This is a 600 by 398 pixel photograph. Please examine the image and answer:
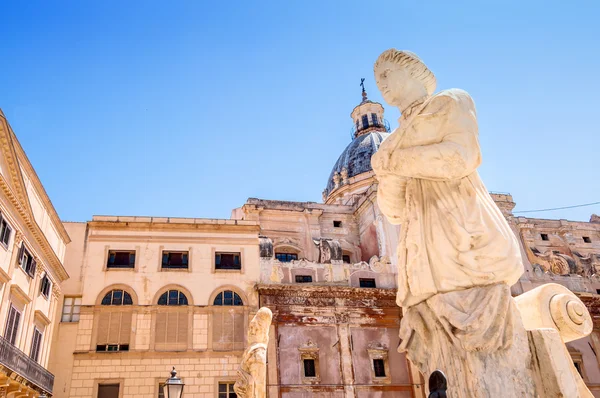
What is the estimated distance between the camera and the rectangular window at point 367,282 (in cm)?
2719

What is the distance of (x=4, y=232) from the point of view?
54.9 feet

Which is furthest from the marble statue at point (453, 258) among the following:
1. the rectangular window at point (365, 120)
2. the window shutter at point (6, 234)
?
the rectangular window at point (365, 120)

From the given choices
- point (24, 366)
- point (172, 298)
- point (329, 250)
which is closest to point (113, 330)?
point (172, 298)

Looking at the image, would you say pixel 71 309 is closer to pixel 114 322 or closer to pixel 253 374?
pixel 114 322

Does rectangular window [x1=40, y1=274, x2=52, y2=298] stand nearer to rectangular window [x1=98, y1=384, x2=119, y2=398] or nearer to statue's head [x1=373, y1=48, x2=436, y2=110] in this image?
rectangular window [x1=98, y1=384, x2=119, y2=398]

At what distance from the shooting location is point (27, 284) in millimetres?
19141

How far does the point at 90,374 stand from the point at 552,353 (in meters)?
22.8

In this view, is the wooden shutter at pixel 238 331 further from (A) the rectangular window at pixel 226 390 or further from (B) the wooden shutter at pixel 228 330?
(A) the rectangular window at pixel 226 390

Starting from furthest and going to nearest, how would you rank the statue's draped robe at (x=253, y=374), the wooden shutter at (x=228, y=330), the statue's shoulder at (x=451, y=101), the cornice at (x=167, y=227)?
the cornice at (x=167, y=227), the wooden shutter at (x=228, y=330), the statue's draped robe at (x=253, y=374), the statue's shoulder at (x=451, y=101)

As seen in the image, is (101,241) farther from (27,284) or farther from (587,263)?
(587,263)

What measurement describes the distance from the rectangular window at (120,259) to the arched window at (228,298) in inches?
167

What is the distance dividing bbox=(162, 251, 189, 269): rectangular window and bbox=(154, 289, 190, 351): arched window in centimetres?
129

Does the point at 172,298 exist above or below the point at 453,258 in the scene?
above

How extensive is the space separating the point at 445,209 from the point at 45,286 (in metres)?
21.6
